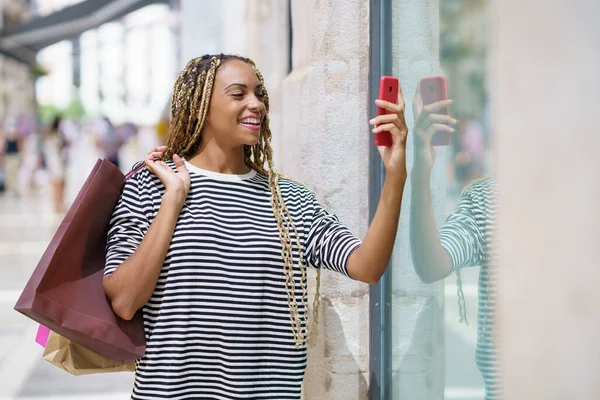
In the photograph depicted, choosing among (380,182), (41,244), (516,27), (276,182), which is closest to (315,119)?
(380,182)

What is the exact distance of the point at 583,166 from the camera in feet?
3.56

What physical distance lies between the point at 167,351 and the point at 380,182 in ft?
3.98

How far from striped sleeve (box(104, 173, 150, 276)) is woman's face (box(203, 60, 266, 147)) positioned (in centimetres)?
33

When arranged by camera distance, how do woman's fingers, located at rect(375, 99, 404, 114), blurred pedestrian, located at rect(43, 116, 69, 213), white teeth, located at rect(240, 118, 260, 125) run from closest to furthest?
woman's fingers, located at rect(375, 99, 404, 114)
white teeth, located at rect(240, 118, 260, 125)
blurred pedestrian, located at rect(43, 116, 69, 213)

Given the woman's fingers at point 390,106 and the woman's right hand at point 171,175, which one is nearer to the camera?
the woman's fingers at point 390,106

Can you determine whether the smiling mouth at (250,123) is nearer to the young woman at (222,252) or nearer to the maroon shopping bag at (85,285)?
the young woman at (222,252)

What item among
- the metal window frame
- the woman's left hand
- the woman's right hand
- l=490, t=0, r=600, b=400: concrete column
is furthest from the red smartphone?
l=490, t=0, r=600, b=400: concrete column

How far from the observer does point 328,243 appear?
251cm

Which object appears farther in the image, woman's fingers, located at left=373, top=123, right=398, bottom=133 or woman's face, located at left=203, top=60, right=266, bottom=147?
woman's face, located at left=203, top=60, right=266, bottom=147

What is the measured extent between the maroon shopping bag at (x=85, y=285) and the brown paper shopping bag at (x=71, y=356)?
132mm

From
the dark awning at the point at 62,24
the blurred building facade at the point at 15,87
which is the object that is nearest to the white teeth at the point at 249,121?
the dark awning at the point at 62,24

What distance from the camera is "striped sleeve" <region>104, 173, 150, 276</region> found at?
241cm

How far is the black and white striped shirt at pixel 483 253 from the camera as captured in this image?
188cm

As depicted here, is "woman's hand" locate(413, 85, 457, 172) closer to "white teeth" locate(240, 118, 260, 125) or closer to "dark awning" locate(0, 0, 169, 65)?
"white teeth" locate(240, 118, 260, 125)
